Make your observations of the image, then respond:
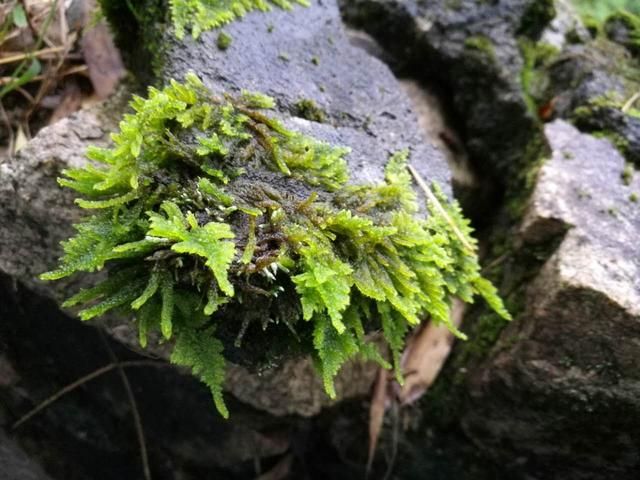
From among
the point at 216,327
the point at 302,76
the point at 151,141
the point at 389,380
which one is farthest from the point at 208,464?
the point at 302,76

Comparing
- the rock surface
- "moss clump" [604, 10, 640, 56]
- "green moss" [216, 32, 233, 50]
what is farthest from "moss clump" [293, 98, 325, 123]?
"moss clump" [604, 10, 640, 56]

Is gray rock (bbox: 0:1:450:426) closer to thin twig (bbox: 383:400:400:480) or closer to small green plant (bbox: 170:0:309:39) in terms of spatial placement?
small green plant (bbox: 170:0:309:39)

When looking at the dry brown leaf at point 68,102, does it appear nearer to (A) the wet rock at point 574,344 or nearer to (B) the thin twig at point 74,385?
(B) the thin twig at point 74,385

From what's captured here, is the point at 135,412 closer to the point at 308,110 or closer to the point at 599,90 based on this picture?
the point at 308,110

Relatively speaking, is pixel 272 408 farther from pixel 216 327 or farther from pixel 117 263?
pixel 117 263

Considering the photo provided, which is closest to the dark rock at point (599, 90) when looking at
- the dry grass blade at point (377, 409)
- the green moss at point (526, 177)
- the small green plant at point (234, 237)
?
the green moss at point (526, 177)

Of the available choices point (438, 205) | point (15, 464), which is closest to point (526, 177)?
point (438, 205)
